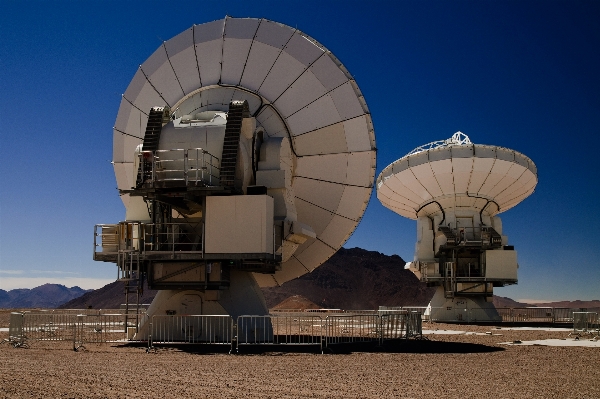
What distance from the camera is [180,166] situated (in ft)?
61.6

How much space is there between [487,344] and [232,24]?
12.6 metres

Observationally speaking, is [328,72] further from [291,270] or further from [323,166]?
[291,270]

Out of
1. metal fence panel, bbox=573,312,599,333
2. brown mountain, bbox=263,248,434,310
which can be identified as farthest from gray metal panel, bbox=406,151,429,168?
brown mountain, bbox=263,248,434,310

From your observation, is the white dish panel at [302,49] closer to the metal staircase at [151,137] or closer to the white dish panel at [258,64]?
the white dish panel at [258,64]

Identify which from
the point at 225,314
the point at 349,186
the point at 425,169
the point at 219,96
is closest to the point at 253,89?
the point at 219,96

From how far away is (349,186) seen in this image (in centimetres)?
2220

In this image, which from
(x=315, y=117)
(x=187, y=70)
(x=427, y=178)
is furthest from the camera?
(x=427, y=178)

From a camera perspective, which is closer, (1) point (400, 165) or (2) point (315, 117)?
(2) point (315, 117)

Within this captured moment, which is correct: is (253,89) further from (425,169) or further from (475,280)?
(475,280)

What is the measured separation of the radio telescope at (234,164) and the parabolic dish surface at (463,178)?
13.5m

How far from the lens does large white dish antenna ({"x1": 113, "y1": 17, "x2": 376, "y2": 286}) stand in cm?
2122

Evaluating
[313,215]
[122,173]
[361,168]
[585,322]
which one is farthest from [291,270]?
[585,322]

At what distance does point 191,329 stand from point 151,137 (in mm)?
5615

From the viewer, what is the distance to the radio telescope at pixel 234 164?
60.3ft
